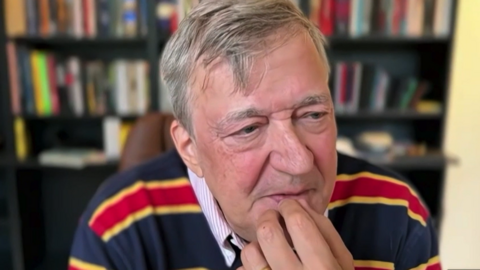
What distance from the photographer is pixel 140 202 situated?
1.04 m

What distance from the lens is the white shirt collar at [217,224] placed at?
977 mm

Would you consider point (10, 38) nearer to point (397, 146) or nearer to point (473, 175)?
point (397, 146)

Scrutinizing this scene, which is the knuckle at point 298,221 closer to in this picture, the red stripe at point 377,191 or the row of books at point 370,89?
the red stripe at point 377,191

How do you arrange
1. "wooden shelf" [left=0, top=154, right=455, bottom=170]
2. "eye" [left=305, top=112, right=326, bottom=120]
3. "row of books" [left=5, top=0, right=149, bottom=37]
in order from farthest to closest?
"wooden shelf" [left=0, top=154, right=455, bottom=170]
"row of books" [left=5, top=0, right=149, bottom=37]
"eye" [left=305, top=112, right=326, bottom=120]

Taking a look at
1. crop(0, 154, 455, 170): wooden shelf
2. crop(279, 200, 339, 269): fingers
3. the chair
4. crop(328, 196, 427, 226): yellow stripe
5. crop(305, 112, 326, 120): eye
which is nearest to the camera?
crop(279, 200, 339, 269): fingers

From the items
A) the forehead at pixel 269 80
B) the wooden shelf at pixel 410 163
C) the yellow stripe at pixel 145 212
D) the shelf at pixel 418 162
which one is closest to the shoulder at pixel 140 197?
the yellow stripe at pixel 145 212

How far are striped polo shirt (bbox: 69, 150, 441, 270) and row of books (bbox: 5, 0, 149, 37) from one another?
1618 mm

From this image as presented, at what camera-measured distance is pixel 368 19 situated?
2625 millimetres

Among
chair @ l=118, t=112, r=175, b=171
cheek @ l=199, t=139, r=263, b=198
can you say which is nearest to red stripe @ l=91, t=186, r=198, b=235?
cheek @ l=199, t=139, r=263, b=198

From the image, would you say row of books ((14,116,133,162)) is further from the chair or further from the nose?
the nose

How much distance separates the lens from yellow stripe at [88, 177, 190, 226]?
102 centimetres

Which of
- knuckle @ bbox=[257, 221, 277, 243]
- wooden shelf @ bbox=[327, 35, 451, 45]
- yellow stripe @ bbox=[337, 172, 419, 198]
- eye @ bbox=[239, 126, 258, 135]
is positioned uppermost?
wooden shelf @ bbox=[327, 35, 451, 45]

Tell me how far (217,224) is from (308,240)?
264mm

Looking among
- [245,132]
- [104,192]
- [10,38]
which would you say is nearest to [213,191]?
[245,132]
